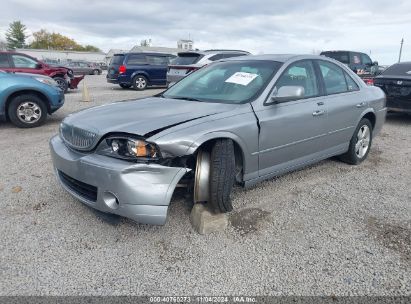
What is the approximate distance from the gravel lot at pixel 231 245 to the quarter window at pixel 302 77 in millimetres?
1135

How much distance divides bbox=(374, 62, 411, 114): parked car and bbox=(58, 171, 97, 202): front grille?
7.28 meters

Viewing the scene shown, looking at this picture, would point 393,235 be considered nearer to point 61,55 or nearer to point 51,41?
point 61,55

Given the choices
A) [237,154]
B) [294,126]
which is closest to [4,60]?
[237,154]

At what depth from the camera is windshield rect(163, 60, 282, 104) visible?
3.38 metres

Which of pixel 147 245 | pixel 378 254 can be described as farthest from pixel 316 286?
pixel 147 245

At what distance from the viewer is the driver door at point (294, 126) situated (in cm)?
329

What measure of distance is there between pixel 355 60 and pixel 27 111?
12.2 meters

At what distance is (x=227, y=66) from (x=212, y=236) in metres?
2.11

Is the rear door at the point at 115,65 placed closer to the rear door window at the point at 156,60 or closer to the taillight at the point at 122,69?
the taillight at the point at 122,69

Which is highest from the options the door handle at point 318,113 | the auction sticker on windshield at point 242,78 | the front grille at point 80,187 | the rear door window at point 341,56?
the rear door window at point 341,56

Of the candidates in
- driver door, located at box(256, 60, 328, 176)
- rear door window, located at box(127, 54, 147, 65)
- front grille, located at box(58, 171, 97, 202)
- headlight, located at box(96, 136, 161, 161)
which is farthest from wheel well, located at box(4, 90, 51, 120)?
rear door window, located at box(127, 54, 147, 65)

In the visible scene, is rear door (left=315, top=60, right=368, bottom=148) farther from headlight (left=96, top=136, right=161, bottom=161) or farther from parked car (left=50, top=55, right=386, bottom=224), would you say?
headlight (left=96, top=136, right=161, bottom=161)

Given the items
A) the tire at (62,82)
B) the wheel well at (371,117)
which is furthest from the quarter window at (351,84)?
the tire at (62,82)

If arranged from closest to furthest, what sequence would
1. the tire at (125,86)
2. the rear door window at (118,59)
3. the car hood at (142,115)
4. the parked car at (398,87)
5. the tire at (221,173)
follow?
the car hood at (142,115) → the tire at (221,173) → the parked car at (398,87) → the rear door window at (118,59) → the tire at (125,86)
